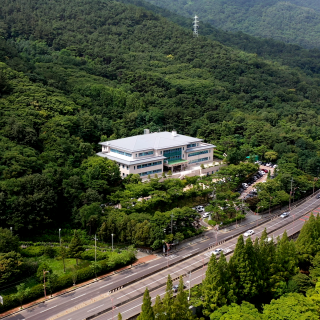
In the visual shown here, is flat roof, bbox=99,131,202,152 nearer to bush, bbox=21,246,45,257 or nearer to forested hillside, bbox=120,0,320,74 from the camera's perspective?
bush, bbox=21,246,45,257

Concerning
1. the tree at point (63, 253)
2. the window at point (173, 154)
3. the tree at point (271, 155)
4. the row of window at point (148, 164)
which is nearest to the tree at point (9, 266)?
the tree at point (63, 253)

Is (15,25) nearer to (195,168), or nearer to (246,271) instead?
(195,168)

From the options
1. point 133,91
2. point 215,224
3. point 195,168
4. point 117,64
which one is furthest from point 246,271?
point 117,64

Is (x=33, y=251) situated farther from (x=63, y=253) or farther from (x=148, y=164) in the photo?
(x=148, y=164)

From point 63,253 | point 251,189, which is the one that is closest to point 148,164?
point 251,189

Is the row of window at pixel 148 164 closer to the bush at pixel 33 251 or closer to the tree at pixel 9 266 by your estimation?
the bush at pixel 33 251

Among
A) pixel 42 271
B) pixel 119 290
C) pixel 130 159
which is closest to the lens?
pixel 42 271
